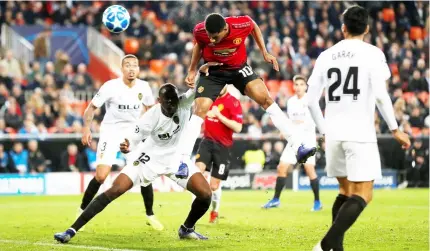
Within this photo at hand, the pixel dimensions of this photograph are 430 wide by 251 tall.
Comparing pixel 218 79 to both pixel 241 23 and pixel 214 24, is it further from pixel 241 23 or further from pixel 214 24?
pixel 214 24

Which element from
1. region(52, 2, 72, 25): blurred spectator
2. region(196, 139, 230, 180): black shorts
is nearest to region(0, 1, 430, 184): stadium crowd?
region(52, 2, 72, 25): blurred spectator

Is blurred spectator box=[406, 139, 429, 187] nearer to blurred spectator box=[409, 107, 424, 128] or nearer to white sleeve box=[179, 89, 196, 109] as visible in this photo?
blurred spectator box=[409, 107, 424, 128]

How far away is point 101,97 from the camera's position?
43.3 feet

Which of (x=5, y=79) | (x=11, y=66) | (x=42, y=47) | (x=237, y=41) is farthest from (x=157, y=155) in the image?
(x=42, y=47)

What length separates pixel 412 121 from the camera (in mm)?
25547

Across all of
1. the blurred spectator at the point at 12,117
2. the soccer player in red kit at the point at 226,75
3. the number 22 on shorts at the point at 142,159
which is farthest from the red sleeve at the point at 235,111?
the blurred spectator at the point at 12,117

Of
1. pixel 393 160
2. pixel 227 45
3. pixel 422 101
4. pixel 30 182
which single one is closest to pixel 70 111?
pixel 30 182

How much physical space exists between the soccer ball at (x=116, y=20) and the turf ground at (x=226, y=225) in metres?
3.03

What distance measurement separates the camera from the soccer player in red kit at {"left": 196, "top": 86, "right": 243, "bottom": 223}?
1456 centimetres

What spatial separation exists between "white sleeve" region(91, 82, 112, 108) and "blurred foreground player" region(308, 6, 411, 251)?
5.17 metres

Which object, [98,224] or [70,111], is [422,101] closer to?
[70,111]

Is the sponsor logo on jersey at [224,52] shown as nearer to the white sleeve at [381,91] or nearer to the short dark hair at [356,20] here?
the short dark hair at [356,20]

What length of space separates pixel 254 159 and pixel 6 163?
625cm

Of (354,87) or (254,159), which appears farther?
(254,159)
